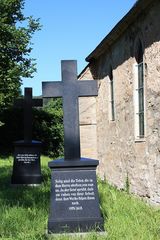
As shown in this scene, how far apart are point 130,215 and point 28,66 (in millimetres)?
17424

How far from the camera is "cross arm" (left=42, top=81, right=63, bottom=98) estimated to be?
7551 millimetres

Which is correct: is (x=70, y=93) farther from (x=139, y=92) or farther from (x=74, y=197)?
(x=139, y=92)

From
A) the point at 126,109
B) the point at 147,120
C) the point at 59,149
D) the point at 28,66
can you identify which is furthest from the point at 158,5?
the point at 59,149

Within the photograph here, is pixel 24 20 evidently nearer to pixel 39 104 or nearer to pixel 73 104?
pixel 39 104

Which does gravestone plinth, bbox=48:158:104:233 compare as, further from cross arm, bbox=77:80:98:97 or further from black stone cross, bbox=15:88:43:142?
black stone cross, bbox=15:88:43:142

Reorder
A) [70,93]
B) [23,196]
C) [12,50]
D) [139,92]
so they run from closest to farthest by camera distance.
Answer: [70,93] < [23,196] < [139,92] < [12,50]

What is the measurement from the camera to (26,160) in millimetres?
13688

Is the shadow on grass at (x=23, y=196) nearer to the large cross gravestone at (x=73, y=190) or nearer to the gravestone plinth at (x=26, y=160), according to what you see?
the gravestone plinth at (x=26, y=160)

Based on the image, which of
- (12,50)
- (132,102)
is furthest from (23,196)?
(12,50)

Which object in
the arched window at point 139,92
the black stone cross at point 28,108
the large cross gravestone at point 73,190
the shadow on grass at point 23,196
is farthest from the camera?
the black stone cross at point 28,108

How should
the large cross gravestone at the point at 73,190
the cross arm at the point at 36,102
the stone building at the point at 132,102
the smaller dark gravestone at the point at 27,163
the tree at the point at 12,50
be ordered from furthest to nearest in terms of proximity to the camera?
1. the tree at the point at 12,50
2. the cross arm at the point at 36,102
3. the smaller dark gravestone at the point at 27,163
4. the stone building at the point at 132,102
5. the large cross gravestone at the point at 73,190

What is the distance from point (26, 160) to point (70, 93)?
255 inches

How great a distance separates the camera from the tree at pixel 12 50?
2327 centimetres

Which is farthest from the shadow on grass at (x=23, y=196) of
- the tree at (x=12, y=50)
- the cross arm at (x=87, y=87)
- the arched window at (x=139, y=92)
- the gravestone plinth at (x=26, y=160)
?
the tree at (x=12, y=50)
